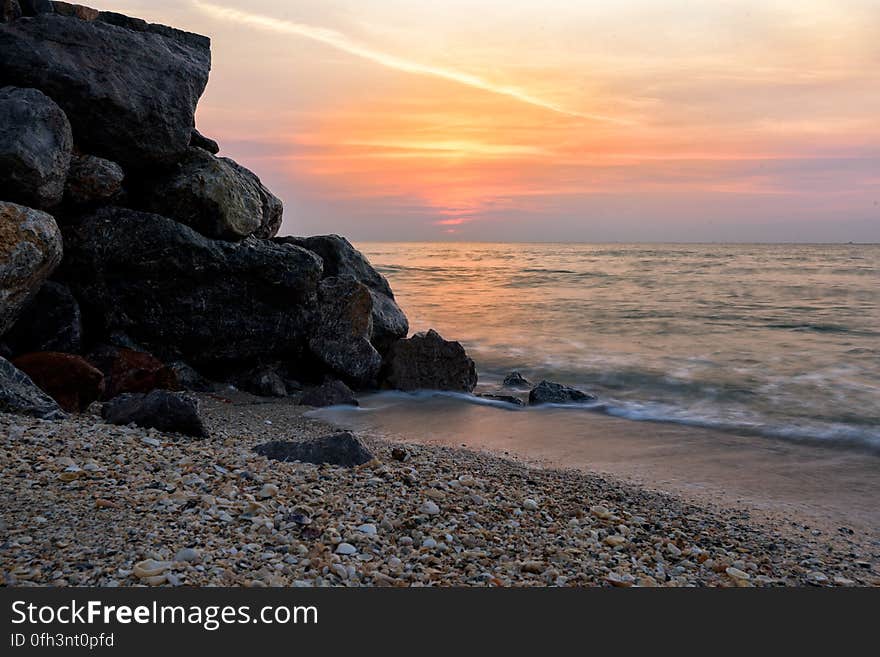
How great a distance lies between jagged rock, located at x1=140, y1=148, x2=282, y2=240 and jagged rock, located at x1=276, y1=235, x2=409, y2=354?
5.82 feet

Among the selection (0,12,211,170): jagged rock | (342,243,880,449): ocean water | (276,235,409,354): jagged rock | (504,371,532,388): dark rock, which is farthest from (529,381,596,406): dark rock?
(0,12,211,170): jagged rock

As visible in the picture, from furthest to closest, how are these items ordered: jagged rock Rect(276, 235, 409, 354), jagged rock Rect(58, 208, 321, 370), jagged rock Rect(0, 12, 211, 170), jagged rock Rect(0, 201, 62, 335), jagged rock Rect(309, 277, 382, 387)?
jagged rock Rect(276, 235, 409, 354), jagged rock Rect(309, 277, 382, 387), jagged rock Rect(58, 208, 321, 370), jagged rock Rect(0, 12, 211, 170), jagged rock Rect(0, 201, 62, 335)

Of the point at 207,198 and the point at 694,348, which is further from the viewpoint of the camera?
the point at 694,348

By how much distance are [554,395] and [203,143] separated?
21.2 ft

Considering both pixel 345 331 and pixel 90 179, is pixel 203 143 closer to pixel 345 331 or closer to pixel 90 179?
pixel 90 179

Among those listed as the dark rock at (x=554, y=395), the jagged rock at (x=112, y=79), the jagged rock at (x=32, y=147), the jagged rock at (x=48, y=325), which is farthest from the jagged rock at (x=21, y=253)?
the dark rock at (x=554, y=395)

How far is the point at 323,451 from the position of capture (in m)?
5.66

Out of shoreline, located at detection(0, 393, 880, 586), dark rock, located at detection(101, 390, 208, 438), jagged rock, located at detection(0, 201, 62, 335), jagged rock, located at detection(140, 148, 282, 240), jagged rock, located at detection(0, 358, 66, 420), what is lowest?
shoreline, located at detection(0, 393, 880, 586)

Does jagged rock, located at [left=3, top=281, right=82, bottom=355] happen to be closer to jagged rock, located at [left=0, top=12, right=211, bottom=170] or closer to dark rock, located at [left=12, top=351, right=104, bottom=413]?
dark rock, located at [left=12, top=351, right=104, bottom=413]

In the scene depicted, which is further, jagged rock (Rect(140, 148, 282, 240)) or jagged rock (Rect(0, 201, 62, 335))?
jagged rock (Rect(140, 148, 282, 240))

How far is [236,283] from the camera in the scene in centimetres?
938

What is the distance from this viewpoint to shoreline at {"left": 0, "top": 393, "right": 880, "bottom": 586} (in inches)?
145

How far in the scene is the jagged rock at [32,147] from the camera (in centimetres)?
711

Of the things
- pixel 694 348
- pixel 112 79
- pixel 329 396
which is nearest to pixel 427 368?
pixel 329 396
